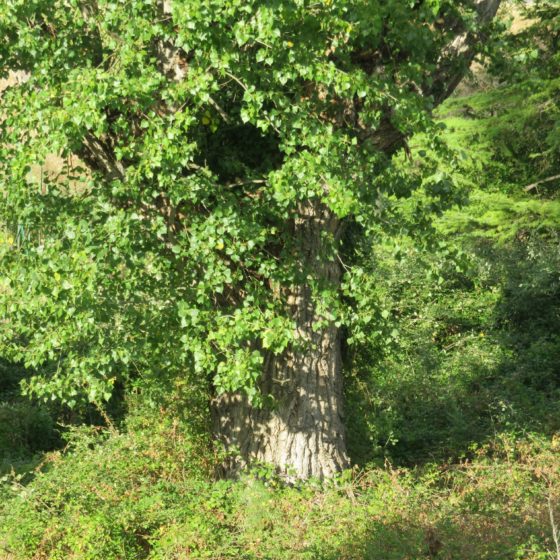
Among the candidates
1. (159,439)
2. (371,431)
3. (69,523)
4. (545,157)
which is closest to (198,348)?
(69,523)

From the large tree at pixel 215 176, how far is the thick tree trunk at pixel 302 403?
0.7 inches

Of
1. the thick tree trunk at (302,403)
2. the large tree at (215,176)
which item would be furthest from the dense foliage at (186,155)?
the thick tree trunk at (302,403)

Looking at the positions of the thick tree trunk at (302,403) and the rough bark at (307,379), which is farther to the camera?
the thick tree trunk at (302,403)

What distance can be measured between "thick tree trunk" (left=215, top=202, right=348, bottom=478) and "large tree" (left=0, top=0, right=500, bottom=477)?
0.06ft

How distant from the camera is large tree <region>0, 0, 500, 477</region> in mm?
6715

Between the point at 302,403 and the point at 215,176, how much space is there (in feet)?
8.12

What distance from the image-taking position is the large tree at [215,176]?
6715 millimetres

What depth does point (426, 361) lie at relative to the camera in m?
14.5

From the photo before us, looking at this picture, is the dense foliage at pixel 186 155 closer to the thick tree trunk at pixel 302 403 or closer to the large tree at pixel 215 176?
the large tree at pixel 215 176

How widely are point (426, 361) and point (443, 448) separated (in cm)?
375

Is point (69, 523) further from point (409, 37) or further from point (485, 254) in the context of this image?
point (485, 254)

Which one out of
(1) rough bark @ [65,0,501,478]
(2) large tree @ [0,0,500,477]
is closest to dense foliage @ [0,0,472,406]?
(2) large tree @ [0,0,500,477]

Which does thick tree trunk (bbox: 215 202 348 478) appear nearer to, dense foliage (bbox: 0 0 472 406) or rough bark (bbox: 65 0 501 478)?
rough bark (bbox: 65 0 501 478)

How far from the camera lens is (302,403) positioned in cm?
860
